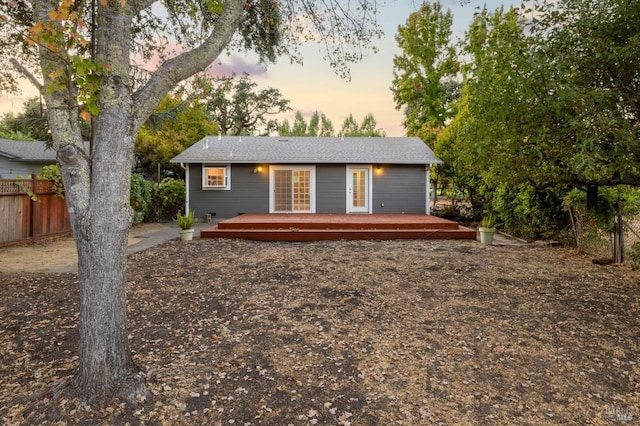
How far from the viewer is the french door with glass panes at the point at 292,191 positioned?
13633 millimetres

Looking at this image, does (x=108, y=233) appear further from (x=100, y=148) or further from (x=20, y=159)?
(x=20, y=159)

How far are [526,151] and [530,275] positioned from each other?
1940mm

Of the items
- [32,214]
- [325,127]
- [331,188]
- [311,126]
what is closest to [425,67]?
[331,188]

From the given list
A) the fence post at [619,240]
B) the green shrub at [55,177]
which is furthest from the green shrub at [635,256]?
the green shrub at [55,177]

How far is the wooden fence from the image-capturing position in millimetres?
8062

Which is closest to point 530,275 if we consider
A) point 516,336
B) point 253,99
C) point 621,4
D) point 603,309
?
point 603,309

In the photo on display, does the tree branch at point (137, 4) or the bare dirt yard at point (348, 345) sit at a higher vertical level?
the tree branch at point (137, 4)

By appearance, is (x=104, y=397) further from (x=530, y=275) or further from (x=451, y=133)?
(x=451, y=133)

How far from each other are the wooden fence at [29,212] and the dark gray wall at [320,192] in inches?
178

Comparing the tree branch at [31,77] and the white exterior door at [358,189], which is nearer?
the tree branch at [31,77]

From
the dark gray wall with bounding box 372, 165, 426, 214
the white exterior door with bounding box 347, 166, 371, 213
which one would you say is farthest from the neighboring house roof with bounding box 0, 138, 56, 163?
the dark gray wall with bounding box 372, 165, 426, 214

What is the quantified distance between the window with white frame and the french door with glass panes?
1.68 m

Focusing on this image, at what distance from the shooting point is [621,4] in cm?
407

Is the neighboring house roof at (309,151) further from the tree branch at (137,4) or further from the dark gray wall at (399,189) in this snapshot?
the tree branch at (137,4)
